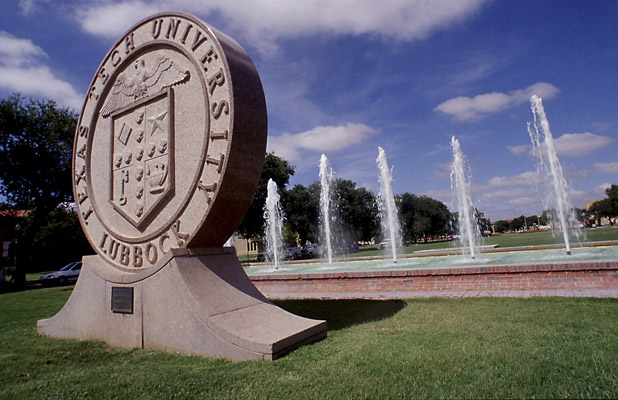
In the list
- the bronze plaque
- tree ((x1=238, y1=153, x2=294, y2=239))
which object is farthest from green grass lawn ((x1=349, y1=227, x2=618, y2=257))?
the bronze plaque

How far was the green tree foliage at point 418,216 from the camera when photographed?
5912 cm

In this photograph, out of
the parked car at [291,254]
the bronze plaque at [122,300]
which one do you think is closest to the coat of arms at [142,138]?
the bronze plaque at [122,300]

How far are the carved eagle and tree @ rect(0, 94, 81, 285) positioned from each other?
53.5ft

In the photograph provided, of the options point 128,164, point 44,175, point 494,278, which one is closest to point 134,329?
point 128,164

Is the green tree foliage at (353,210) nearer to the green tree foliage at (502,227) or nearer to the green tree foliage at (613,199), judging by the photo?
the green tree foliage at (613,199)

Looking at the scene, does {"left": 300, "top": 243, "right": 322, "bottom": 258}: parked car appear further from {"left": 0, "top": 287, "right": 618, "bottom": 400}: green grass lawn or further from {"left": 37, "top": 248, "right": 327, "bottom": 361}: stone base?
{"left": 0, "top": 287, "right": 618, "bottom": 400}: green grass lawn

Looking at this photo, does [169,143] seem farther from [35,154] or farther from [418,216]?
[418,216]

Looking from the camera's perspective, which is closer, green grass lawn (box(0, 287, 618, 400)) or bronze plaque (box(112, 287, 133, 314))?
green grass lawn (box(0, 287, 618, 400))

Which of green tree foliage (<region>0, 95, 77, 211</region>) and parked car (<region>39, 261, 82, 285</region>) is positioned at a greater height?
green tree foliage (<region>0, 95, 77, 211</region>)

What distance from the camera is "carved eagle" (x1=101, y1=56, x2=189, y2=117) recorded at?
5.68 m

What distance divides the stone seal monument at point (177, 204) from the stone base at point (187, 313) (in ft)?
0.05

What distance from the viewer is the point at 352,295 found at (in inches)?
333

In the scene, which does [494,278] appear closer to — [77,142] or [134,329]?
[134,329]

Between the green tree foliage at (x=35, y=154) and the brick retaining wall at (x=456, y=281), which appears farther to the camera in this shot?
the green tree foliage at (x=35, y=154)
